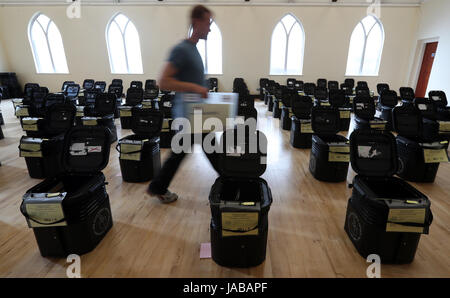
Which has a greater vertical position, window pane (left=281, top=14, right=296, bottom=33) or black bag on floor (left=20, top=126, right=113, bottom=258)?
window pane (left=281, top=14, right=296, bottom=33)

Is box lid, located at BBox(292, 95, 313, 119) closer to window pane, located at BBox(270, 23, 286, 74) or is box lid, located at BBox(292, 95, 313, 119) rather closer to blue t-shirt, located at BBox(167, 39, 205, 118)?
blue t-shirt, located at BBox(167, 39, 205, 118)

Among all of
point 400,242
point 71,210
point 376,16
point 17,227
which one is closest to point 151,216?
Answer: point 71,210

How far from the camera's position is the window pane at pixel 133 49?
33.0 ft

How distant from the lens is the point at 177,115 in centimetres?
195

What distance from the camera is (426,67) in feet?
30.5

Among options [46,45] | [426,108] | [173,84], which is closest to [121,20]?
[46,45]

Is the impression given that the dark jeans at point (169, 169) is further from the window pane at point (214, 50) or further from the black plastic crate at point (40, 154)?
the window pane at point (214, 50)

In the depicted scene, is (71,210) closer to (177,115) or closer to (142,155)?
(177,115)

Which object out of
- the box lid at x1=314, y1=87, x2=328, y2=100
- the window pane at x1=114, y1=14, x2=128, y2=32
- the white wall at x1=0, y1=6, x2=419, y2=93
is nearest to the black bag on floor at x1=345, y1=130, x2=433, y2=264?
the box lid at x1=314, y1=87, x2=328, y2=100

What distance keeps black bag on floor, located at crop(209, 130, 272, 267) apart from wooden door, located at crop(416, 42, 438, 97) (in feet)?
35.4

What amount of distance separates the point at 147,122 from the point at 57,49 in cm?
1066

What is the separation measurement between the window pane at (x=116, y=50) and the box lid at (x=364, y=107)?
966cm

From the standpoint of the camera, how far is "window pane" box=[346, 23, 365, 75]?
9805mm

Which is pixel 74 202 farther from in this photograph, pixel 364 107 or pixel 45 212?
pixel 364 107
